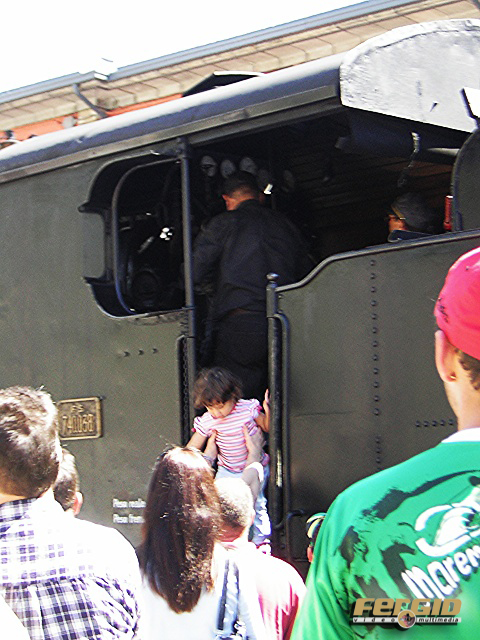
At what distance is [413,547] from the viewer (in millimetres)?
1261

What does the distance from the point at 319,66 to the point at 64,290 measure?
1.87 m

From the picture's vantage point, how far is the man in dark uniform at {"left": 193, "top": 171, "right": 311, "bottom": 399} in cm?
486

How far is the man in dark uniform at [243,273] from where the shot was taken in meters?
4.86

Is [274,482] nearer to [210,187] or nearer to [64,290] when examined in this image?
[64,290]

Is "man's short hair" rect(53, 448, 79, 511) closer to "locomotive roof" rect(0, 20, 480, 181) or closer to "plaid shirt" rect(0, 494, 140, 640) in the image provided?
"plaid shirt" rect(0, 494, 140, 640)

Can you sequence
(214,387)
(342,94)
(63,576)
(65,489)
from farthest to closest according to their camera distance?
(214,387)
(342,94)
(65,489)
(63,576)

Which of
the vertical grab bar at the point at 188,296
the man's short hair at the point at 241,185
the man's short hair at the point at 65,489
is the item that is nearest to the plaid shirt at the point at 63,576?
the man's short hair at the point at 65,489

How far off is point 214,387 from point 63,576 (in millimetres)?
2222

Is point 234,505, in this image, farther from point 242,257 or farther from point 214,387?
point 242,257

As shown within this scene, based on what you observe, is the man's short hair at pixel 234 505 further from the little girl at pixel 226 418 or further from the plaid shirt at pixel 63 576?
the little girl at pixel 226 418

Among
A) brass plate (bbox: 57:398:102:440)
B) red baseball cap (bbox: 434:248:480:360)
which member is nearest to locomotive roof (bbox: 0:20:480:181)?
brass plate (bbox: 57:398:102:440)

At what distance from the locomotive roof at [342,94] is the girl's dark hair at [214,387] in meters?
1.11

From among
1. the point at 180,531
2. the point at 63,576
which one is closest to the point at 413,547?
the point at 63,576

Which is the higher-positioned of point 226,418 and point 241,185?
point 241,185
